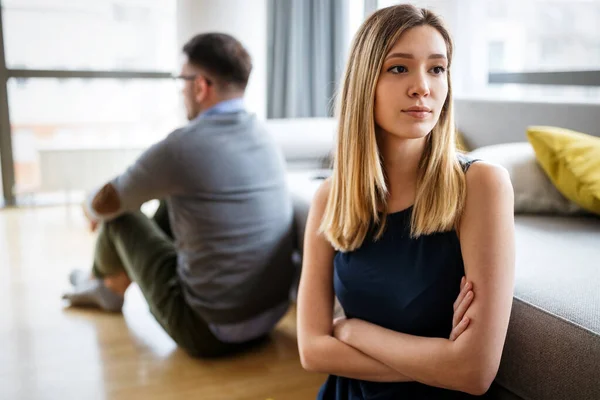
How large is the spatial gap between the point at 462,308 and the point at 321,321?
12.0 inches

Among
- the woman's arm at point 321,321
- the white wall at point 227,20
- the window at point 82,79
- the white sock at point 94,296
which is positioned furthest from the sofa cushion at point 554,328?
the window at point 82,79

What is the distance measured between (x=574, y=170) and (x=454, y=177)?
839 millimetres

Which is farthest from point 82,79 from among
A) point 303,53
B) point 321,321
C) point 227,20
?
point 321,321

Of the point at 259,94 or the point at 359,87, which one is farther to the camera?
the point at 259,94

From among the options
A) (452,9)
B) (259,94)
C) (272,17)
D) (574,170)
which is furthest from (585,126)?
(272,17)

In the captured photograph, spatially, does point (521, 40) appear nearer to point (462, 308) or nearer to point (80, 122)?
point (462, 308)

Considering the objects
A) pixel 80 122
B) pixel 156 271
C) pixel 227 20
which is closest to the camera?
pixel 156 271

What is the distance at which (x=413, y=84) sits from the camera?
3.64 ft

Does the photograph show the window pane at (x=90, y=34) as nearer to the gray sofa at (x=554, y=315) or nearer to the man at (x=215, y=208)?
the man at (x=215, y=208)

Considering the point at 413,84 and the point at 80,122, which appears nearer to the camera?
the point at 413,84

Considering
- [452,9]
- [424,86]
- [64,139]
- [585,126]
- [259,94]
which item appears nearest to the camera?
[424,86]

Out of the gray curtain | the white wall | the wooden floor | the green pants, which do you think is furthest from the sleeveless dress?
the gray curtain

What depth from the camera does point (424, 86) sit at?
1104 millimetres

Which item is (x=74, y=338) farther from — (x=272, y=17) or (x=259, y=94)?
(x=272, y=17)
